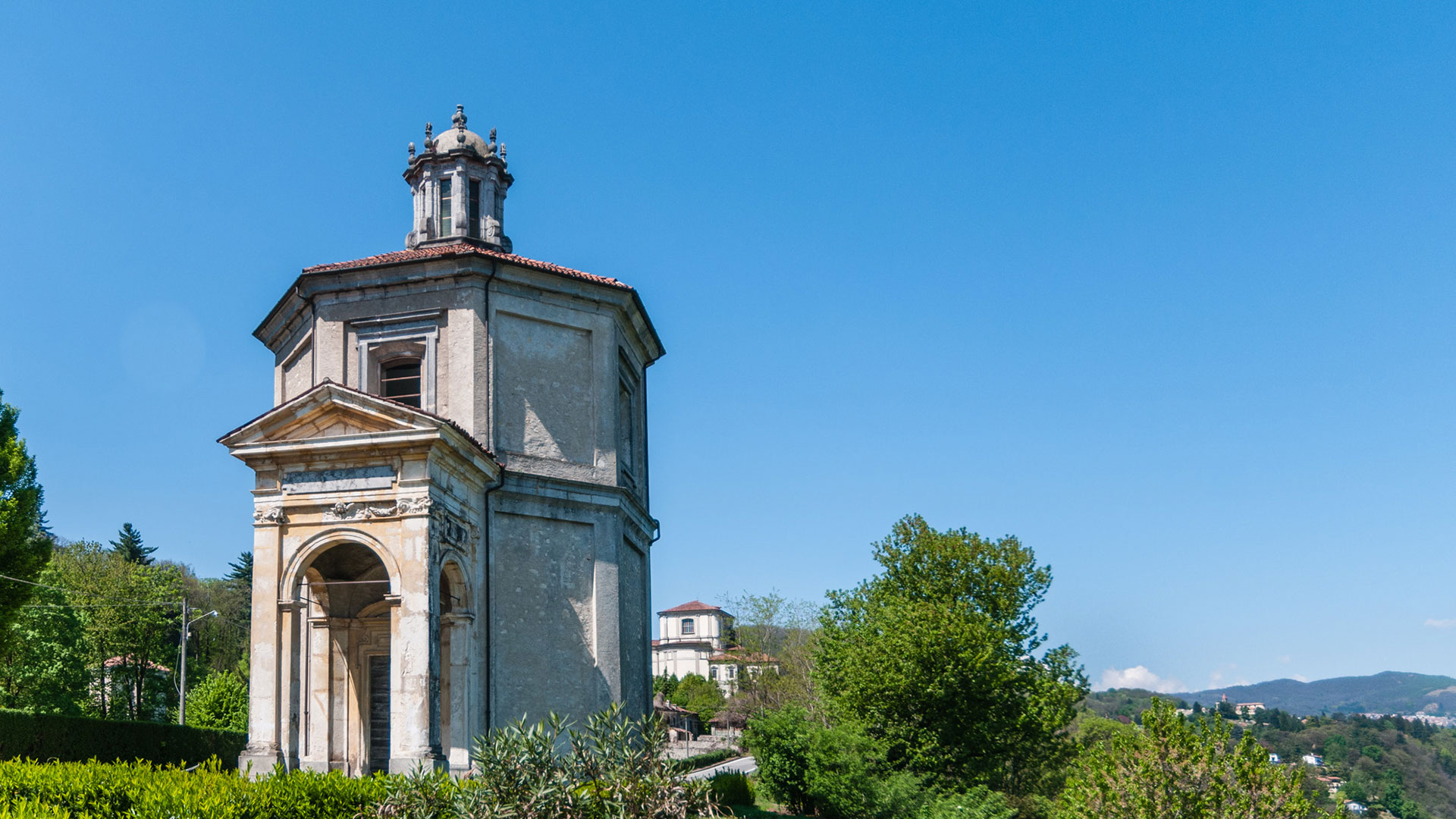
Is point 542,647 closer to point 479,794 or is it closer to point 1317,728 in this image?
point 479,794

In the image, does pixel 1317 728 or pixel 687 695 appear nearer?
pixel 687 695

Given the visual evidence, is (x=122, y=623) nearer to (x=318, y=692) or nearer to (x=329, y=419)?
(x=318, y=692)

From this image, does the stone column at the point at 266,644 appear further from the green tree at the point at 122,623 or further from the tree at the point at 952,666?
the green tree at the point at 122,623

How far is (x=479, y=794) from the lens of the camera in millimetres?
10625

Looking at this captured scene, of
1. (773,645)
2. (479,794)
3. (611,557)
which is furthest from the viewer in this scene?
(773,645)

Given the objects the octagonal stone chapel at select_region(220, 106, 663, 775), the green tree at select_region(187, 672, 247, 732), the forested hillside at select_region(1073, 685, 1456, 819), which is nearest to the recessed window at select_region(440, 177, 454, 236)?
the octagonal stone chapel at select_region(220, 106, 663, 775)

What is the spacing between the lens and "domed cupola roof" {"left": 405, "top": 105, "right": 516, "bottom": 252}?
76.3 ft

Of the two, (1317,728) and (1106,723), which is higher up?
(1106,723)

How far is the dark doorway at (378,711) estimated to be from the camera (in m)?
18.2

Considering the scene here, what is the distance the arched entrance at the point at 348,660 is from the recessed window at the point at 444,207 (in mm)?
8380

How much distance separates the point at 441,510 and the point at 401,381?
5.11m

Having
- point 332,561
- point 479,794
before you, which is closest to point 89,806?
point 479,794

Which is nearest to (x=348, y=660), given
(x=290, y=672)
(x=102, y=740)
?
(x=290, y=672)

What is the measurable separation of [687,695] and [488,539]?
64151 millimetres
